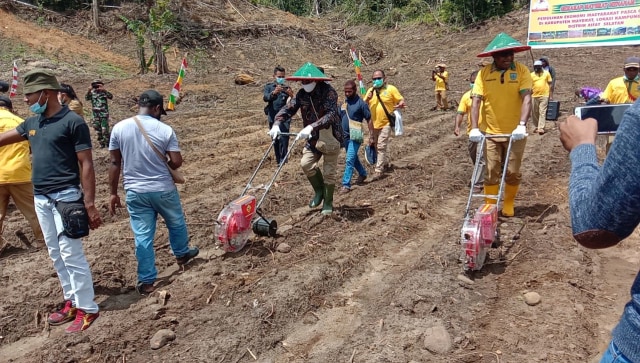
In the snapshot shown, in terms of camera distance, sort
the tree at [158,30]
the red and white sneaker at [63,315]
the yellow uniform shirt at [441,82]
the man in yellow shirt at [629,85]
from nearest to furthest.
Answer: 1. the red and white sneaker at [63,315]
2. the man in yellow shirt at [629,85]
3. the yellow uniform shirt at [441,82]
4. the tree at [158,30]

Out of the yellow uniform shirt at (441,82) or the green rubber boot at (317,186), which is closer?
the green rubber boot at (317,186)

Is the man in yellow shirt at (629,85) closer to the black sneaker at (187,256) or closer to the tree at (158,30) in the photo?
the black sneaker at (187,256)

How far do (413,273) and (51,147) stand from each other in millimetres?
3418

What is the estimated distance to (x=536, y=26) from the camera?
1934 centimetres

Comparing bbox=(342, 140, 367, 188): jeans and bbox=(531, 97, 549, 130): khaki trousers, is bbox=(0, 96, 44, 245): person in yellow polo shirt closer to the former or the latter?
bbox=(342, 140, 367, 188): jeans

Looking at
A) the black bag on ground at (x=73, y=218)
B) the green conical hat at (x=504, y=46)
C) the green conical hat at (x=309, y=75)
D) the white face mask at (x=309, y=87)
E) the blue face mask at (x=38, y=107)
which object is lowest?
the black bag on ground at (x=73, y=218)

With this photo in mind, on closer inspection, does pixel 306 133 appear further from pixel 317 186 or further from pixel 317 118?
pixel 317 186

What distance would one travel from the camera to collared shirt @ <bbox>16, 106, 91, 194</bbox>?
13.8ft

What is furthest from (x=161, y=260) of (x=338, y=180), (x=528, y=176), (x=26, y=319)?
(x=528, y=176)

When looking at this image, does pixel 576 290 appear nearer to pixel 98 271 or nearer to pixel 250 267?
pixel 250 267

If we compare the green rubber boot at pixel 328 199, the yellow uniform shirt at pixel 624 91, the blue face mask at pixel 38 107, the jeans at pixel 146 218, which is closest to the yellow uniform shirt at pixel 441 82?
the yellow uniform shirt at pixel 624 91

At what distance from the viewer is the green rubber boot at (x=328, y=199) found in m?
6.82

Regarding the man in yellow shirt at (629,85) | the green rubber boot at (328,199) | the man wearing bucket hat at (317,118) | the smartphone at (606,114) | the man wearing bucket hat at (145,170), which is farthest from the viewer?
the man in yellow shirt at (629,85)

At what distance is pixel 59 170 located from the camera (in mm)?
4270
